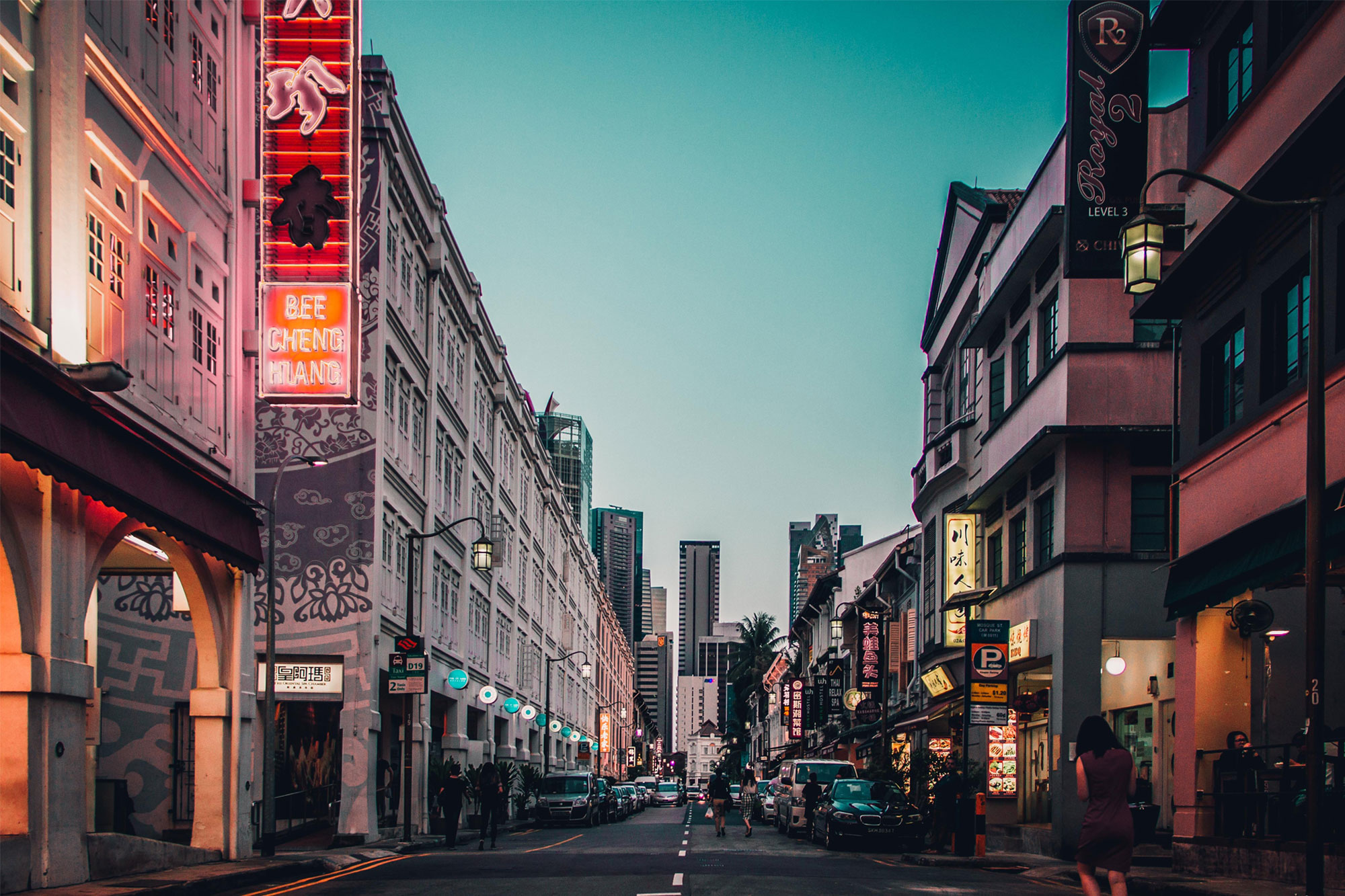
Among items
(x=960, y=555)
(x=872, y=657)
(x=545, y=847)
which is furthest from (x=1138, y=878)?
(x=872, y=657)

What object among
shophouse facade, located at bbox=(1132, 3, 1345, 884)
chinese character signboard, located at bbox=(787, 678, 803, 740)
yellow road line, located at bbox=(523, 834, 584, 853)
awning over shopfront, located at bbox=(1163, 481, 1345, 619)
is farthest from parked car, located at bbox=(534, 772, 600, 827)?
chinese character signboard, located at bbox=(787, 678, 803, 740)

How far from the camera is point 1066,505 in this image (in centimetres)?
2819

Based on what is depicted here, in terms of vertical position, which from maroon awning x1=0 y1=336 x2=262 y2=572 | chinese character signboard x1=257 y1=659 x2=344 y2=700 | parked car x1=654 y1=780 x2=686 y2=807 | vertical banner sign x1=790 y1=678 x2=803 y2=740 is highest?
maroon awning x1=0 y1=336 x2=262 y2=572

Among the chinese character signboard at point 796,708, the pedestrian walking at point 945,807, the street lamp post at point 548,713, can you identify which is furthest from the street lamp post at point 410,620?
the chinese character signboard at point 796,708

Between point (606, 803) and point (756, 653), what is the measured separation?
76.1m

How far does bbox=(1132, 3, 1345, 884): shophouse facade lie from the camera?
16.9 meters

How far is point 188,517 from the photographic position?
1858cm

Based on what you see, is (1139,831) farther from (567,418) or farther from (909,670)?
(567,418)

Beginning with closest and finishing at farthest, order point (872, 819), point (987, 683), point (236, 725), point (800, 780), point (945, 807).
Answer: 1. point (236, 725)
2. point (987, 683)
3. point (945, 807)
4. point (872, 819)
5. point (800, 780)

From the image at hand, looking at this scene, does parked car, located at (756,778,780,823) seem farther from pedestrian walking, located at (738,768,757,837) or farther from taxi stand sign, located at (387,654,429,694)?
taxi stand sign, located at (387,654,429,694)

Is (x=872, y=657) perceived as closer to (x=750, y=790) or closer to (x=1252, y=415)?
(x=750, y=790)

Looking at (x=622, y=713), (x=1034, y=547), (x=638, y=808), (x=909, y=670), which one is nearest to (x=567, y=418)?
(x=622, y=713)

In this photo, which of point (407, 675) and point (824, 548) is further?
point (824, 548)

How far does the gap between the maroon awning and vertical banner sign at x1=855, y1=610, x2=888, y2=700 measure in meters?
34.5
